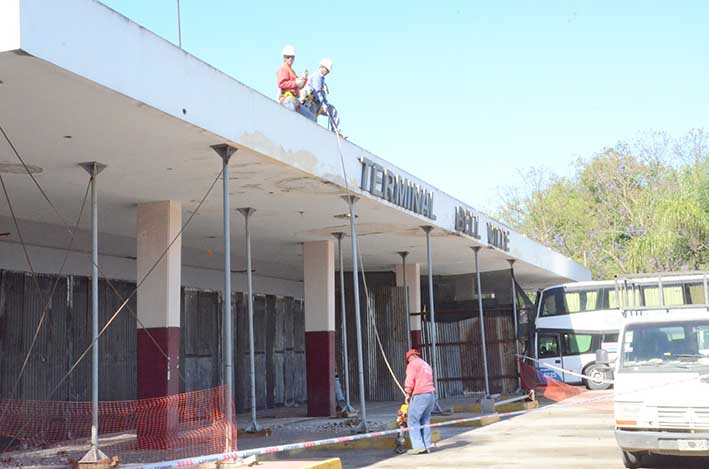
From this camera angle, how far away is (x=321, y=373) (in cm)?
1991

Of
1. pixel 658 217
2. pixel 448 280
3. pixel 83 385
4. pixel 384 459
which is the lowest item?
pixel 384 459

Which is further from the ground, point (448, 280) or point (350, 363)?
point (448, 280)

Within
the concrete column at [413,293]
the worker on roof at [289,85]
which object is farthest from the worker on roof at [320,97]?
the concrete column at [413,293]

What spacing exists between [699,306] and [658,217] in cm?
2984

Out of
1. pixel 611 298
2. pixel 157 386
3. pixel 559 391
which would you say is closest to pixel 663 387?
pixel 157 386

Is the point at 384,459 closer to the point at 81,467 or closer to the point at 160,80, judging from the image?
the point at 81,467

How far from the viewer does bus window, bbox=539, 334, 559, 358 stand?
32594 millimetres

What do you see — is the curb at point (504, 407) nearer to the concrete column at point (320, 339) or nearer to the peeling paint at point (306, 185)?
the concrete column at point (320, 339)

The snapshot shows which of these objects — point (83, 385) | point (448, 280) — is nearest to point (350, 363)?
point (448, 280)

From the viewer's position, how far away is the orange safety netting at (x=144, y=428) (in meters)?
12.8

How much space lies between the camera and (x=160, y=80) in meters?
9.47

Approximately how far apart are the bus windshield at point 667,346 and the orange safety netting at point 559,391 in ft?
33.4

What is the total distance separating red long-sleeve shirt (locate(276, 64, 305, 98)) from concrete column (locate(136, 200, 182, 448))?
8.89ft

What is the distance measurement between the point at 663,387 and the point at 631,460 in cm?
117
